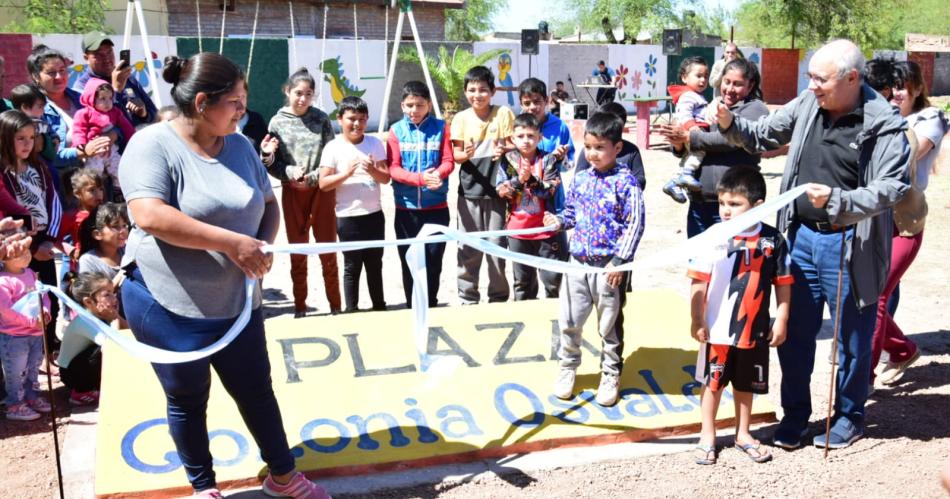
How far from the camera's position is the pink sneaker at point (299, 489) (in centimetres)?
404

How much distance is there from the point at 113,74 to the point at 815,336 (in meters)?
5.92

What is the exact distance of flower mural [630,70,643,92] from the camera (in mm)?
32562

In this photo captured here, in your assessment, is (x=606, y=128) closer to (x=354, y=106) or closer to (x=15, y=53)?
(x=354, y=106)

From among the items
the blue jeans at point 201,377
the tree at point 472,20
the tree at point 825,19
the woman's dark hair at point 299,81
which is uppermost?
the tree at point 472,20

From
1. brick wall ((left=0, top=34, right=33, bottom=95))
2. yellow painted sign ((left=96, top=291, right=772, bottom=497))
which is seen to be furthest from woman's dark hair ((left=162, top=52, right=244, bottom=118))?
brick wall ((left=0, top=34, right=33, bottom=95))

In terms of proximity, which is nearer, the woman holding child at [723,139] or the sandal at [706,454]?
the sandal at [706,454]

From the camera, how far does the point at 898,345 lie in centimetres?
581

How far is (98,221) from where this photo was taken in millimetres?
5879

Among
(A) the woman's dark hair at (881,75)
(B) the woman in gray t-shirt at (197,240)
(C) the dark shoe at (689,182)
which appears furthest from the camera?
(C) the dark shoe at (689,182)

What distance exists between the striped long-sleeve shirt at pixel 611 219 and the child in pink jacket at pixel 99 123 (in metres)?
3.93

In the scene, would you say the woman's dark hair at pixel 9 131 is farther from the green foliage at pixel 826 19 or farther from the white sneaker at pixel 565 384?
the green foliage at pixel 826 19

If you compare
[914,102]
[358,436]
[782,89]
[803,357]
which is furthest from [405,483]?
[782,89]

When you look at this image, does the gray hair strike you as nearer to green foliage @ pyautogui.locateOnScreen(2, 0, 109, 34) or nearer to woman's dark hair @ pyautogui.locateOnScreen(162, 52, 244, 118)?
woman's dark hair @ pyautogui.locateOnScreen(162, 52, 244, 118)

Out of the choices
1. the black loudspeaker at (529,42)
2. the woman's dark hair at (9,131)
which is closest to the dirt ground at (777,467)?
the woman's dark hair at (9,131)
